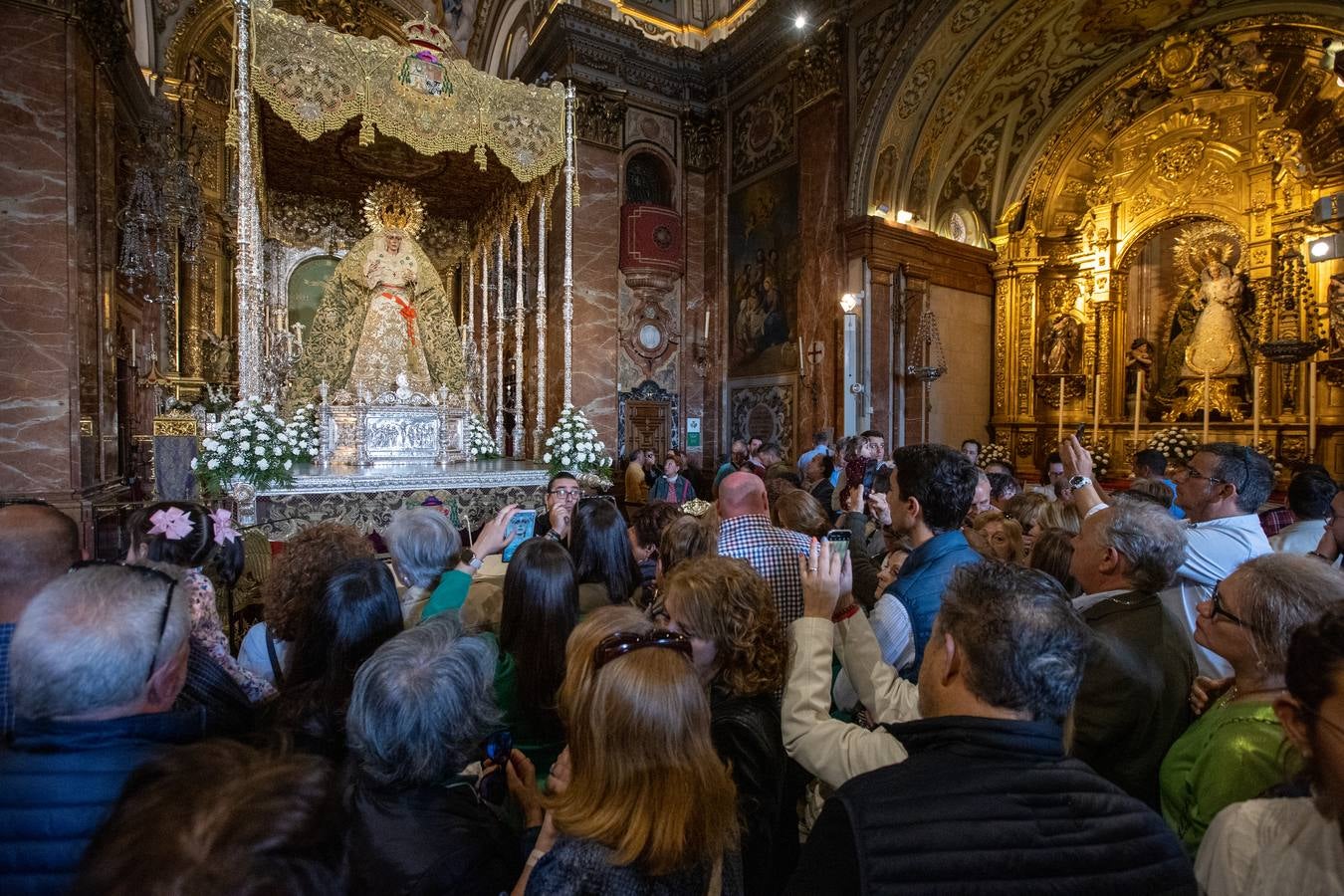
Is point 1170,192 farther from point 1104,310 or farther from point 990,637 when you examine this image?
point 990,637

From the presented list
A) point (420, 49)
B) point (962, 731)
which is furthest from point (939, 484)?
point (420, 49)

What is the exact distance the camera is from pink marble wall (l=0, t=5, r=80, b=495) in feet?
25.3

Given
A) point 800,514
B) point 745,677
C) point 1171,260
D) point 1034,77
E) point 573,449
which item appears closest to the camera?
point 745,677

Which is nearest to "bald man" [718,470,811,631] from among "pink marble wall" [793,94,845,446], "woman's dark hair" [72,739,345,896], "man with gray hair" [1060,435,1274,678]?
"man with gray hair" [1060,435,1274,678]

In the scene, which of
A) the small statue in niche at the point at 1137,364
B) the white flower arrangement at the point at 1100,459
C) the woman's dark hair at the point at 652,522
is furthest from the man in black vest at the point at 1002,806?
the small statue in niche at the point at 1137,364

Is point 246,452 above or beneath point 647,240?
beneath

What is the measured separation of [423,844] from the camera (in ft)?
4.49

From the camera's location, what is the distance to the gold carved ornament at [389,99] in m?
6.74

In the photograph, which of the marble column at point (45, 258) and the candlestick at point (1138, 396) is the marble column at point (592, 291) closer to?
the marble column at point (45, 258)

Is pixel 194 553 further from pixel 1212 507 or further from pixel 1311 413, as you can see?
pixel 1311 413

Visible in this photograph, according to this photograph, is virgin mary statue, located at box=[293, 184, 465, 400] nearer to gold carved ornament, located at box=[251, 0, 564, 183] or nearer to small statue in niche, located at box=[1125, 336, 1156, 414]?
gold carved ornament, located at box=[251, 0, 564, 183]

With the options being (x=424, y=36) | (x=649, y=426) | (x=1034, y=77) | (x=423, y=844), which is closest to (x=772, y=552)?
(x=423, y=844)

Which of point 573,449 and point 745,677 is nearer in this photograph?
point 745,677

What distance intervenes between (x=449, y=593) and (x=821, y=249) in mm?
10087
